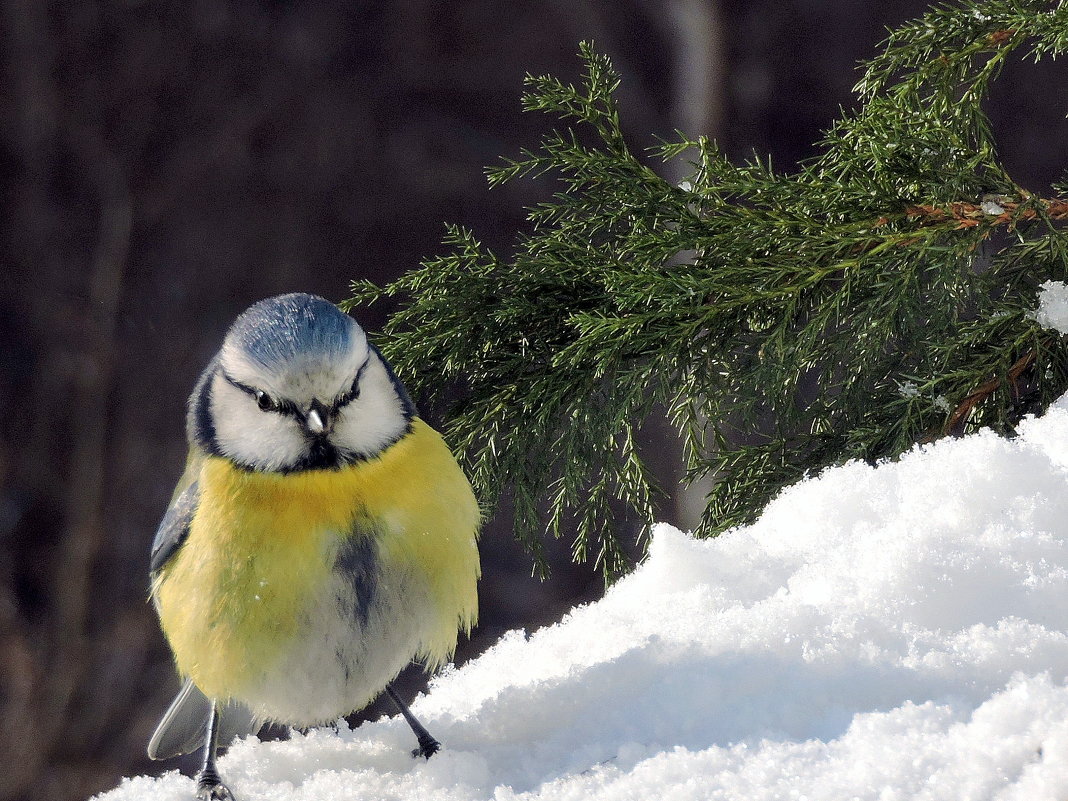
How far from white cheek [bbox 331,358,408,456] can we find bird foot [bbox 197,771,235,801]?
271 mm

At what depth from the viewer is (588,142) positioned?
2.65 metres

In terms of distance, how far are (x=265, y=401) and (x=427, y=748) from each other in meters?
0.31

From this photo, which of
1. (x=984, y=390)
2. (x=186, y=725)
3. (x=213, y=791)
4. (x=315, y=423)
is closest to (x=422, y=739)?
(x=213, y=791)

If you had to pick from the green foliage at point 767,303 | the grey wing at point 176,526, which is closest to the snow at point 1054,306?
the green foliage at point 767,303

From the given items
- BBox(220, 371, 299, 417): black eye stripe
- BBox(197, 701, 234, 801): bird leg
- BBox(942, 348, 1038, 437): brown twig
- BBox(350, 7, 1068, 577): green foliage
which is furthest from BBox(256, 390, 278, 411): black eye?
BBox(942, 348, 1038, 437): brown twig

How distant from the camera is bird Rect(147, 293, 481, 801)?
81cm

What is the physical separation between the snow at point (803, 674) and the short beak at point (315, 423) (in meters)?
0.24

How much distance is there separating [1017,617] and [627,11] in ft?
7.93

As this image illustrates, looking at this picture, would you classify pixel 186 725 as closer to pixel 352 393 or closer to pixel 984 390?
pixel 352 393

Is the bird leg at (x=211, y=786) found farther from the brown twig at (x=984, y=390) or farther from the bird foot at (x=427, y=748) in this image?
the brown twig at (x=984, y=390)

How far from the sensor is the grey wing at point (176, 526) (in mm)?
888

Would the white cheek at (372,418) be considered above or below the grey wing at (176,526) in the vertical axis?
above

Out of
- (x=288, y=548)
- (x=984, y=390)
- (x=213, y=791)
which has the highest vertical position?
(x=984, y=390)

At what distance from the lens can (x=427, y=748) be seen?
74cm
